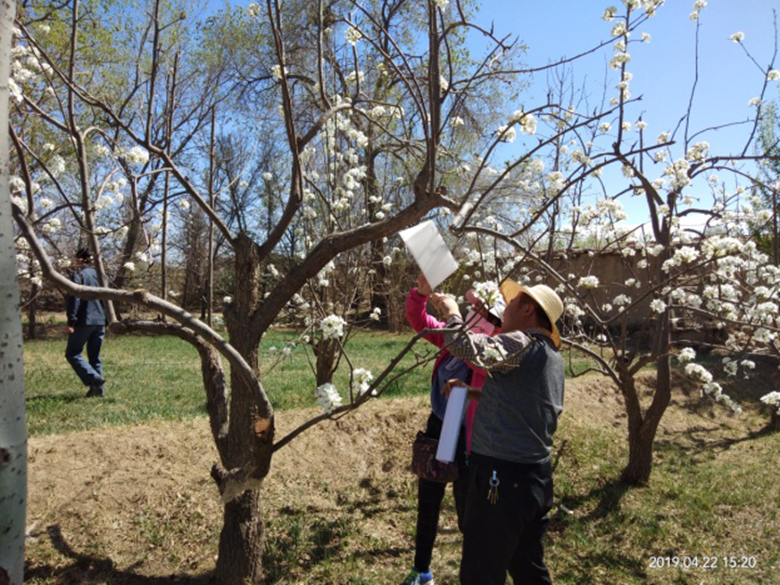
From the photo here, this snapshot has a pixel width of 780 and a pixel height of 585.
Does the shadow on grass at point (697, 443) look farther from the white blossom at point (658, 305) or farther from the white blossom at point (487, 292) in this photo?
the white blossom at point (487, 292)

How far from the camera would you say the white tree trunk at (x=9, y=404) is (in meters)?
1.03

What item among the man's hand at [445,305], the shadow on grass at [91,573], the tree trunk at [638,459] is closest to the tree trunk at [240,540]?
the shadow on grass at [91,573]

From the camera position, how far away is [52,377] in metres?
7.60

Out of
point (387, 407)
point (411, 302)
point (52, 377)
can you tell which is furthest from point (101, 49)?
point (411, 302)

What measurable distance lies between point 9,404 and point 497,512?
1887 millimetres

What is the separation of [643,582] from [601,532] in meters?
0.65

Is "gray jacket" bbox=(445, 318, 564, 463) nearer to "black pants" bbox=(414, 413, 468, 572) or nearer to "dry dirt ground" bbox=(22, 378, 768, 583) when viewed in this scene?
"black pants" bbox=(414, 413, 468, 572)

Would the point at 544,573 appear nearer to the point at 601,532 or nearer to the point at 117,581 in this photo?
the point at 601,532

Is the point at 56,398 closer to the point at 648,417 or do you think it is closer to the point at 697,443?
the point at 648,417

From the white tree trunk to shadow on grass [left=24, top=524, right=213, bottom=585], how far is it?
2.44m

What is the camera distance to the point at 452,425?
2.75 metres

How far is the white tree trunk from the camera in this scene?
1.03 metres

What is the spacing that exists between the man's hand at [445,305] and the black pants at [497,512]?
85 centimetres

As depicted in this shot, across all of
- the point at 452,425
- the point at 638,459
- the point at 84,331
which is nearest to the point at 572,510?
the point at 638,459
